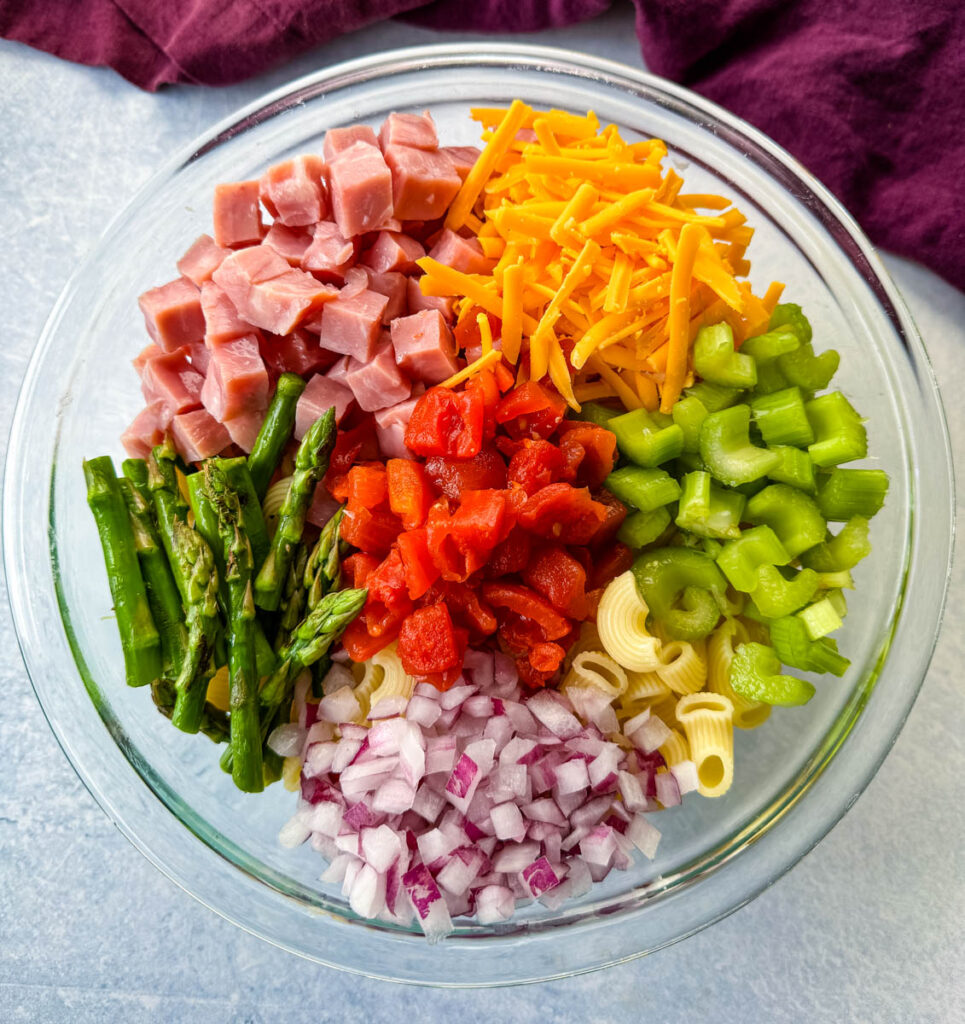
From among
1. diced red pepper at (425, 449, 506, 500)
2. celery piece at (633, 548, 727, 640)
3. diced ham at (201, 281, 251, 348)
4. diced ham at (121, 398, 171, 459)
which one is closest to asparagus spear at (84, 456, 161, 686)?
diced ham at (121, 398, 171, 459)

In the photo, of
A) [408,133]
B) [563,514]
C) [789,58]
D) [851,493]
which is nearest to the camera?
[563,514]

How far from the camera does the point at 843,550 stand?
6.70ft

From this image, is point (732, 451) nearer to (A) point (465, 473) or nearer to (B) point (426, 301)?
(A) point (465, 473)

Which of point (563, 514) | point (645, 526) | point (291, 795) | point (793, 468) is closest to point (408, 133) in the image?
point (563, 514)

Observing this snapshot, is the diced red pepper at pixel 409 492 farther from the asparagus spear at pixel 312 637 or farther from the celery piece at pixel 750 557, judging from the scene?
the celery piece at pixel 750 557

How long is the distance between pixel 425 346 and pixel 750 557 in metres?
0.90

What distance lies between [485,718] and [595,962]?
2.50 feet

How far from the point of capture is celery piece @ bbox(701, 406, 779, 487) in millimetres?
1926

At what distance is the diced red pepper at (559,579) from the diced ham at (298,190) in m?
1.03

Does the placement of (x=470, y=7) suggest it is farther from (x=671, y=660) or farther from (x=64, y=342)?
(x=671, y=660)

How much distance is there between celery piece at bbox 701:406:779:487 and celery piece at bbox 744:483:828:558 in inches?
3.4

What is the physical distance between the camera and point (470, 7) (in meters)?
2.68

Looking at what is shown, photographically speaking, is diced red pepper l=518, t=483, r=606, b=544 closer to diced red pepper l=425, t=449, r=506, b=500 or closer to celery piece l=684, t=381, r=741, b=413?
diced red pepper l=425, t=449, r=506, b=500

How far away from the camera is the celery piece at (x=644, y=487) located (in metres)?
2.00
